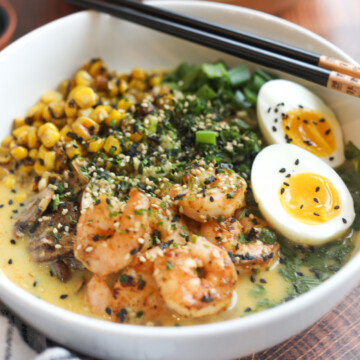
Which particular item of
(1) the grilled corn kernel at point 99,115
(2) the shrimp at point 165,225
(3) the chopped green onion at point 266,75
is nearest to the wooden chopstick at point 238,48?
(3) the chopped green onion at point 266,75

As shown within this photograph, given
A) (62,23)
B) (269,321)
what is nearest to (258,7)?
(62,23)

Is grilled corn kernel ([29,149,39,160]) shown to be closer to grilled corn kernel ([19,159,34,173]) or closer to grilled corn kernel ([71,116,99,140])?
grilled corn kernel ([19,159,34,173])

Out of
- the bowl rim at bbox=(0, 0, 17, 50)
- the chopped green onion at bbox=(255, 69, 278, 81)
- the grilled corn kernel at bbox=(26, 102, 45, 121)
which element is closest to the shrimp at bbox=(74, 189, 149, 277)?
the grilled corn kernel at bbox=(26, 102, 45, 121)

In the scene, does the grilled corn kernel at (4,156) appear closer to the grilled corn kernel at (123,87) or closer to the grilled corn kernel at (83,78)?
the grilled corn kernel at (83,78)

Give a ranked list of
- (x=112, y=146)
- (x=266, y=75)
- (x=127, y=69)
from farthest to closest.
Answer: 1. (x=127, y=69)
2. (x=266, y=75)
3. (x=112, y=146)

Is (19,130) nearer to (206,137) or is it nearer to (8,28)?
(8,28)

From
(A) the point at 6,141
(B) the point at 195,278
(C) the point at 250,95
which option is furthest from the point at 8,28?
(B) the point at 195,278
